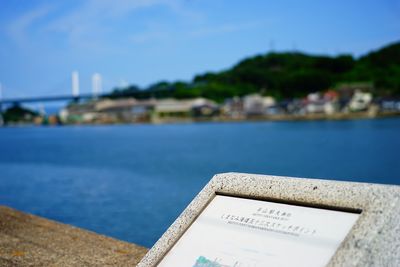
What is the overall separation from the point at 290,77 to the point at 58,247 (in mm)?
65585

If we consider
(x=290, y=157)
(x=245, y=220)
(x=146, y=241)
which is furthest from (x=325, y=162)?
(x=245, y=220)

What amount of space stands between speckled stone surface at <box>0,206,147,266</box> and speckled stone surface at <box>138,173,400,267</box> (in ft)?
3.44

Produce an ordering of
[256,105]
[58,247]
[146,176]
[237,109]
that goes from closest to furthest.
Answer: [58,247]
[146,176]
[256,105]
[237,109]

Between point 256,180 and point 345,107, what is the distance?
202 feet

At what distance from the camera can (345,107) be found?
201ft

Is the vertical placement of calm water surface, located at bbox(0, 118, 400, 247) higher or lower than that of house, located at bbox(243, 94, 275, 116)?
higher

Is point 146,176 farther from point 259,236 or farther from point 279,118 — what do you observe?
point 279,118

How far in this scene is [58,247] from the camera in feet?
10.5

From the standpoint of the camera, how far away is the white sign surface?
152 centimetres

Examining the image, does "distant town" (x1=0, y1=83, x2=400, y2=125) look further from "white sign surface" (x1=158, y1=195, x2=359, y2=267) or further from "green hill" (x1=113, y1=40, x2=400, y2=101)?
"white sign surface" (x1=158, y1=195, x2=359, y2=267)

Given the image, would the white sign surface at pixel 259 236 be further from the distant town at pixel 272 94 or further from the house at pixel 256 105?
the house at pixel 256 105

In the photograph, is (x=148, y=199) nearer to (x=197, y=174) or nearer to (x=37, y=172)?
(x=197, y=174)

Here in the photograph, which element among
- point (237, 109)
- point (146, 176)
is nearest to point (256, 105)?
point (237, 109)

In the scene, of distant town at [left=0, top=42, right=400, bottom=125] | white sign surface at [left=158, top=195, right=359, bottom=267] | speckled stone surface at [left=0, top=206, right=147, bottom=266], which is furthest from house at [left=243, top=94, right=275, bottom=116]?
white sign surface at [left=158, top=195, right=359, bottom=267]
